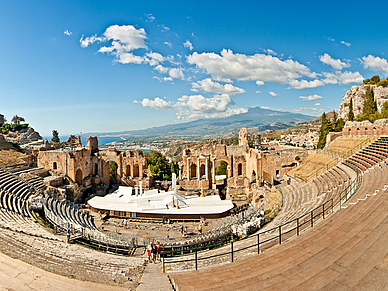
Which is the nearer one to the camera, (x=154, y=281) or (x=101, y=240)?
(x=154, y=281)

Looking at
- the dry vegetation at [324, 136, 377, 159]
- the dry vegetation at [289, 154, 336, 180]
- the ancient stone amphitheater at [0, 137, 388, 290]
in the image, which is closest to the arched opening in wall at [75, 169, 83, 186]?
the ancient stone amphitheater at [0, 137, 388, 290]

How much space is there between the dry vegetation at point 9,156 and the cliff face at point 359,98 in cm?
7398

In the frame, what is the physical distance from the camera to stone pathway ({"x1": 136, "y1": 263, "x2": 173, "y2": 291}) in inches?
294

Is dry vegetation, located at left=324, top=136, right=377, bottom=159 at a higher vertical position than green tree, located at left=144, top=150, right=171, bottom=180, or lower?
higher

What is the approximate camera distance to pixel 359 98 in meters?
61.6

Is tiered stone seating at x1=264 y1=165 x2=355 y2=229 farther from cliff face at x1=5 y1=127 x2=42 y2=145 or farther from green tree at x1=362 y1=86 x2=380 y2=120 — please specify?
cliff face at x1=5 y1=127 x2=42 y2=145

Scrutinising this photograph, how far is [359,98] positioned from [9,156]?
8353cm

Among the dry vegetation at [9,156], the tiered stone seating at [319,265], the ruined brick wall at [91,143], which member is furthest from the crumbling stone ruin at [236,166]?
the dry vegetation at [9,156]

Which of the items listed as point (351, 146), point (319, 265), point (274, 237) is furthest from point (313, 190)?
point (319, 265)

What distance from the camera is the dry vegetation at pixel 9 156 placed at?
28.5m

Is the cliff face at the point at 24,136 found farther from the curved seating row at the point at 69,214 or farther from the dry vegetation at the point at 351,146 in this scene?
the dry vegetation at the point at 351,146

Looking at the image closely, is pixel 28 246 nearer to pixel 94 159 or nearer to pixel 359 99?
pixel 94 159

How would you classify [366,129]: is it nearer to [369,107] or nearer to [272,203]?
[369,107]

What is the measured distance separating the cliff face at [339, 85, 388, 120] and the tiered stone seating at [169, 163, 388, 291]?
193 ft
